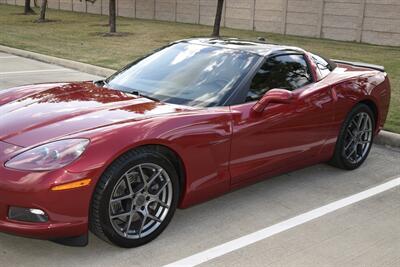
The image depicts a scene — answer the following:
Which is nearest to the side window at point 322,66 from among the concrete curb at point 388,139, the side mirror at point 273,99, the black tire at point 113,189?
the side mirror at point 273,99

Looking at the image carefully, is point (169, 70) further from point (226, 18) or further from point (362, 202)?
point (226, 18)

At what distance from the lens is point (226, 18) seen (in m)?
21.8

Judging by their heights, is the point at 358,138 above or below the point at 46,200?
below

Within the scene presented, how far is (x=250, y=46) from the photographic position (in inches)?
188

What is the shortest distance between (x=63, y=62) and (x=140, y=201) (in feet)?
28.7

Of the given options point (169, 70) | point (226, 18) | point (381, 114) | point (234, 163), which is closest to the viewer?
point (234, 163)

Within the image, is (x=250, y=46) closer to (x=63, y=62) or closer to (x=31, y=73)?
(x=31, y=73)

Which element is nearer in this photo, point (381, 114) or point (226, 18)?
point (381, 114)

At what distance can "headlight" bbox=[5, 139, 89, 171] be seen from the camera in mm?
3107

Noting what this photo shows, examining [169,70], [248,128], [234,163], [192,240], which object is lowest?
[192,240]

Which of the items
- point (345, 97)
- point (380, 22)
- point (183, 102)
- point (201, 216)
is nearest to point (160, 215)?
point (201, 216)

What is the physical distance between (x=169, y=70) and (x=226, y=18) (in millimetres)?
17780

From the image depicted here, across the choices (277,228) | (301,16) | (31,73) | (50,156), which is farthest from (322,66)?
(301,16)

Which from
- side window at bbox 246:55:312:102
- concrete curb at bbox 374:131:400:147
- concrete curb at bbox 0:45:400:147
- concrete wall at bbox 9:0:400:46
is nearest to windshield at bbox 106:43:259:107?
side window at bbox 246:55:312:102
